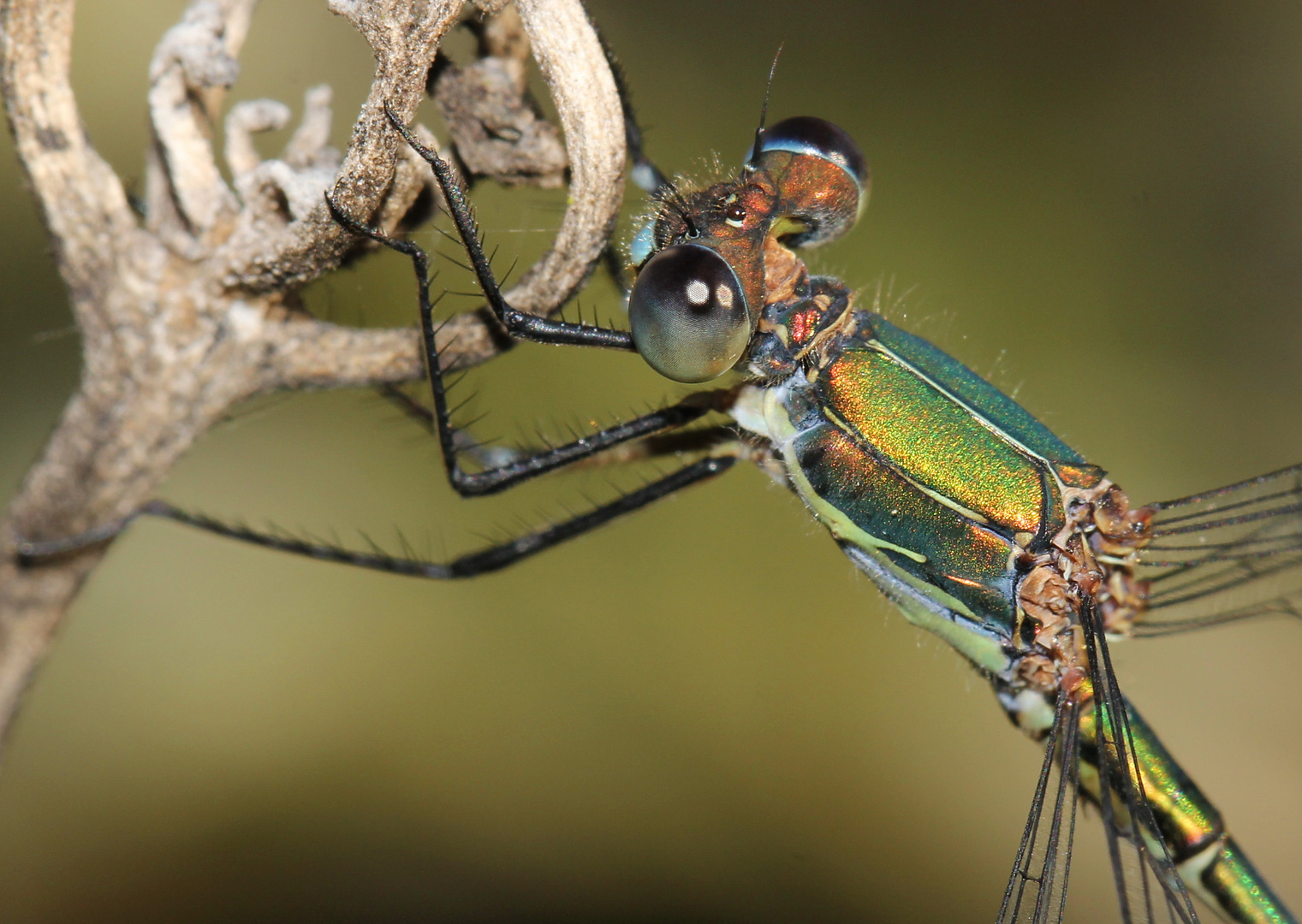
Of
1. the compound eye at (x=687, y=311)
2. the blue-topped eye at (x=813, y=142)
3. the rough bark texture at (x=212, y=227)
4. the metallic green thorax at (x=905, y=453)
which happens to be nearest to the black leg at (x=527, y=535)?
the metallic green thorax at (x=905, y=453)

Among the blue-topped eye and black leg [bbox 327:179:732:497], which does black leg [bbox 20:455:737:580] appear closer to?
black leg [bbox 327:179:732:497]

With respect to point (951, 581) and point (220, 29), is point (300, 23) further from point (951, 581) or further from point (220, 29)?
point (951, 581)

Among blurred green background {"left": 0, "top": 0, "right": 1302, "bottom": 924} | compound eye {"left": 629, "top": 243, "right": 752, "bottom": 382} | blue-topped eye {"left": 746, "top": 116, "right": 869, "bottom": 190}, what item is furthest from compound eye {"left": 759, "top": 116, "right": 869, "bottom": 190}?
blurred green background {"left": 0, "top": 0, "right": 1302, "bottom": 924}

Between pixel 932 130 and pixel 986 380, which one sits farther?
pixel 932 130

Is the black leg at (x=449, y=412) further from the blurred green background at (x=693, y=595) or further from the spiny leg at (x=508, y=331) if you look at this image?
the blurred green background at (x=693, y=595)

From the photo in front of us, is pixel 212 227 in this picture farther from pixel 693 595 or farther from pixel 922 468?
pixel 693 595

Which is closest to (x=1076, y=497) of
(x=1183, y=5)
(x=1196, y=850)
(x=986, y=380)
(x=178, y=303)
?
(x=986, y=380)
